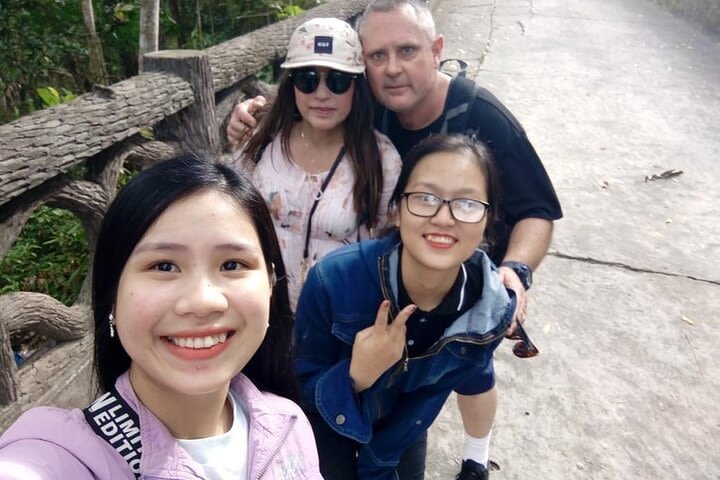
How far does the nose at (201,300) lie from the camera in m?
1.06

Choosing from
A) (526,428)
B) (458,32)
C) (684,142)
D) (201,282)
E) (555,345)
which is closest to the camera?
A: (201,282)

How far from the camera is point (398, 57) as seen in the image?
217 cm

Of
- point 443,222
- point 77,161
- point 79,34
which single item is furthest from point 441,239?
point 79,34

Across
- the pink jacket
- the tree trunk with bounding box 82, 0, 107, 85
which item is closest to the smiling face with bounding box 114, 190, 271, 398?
the pink jacket

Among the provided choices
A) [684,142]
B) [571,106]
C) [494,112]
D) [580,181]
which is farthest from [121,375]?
[571,106]

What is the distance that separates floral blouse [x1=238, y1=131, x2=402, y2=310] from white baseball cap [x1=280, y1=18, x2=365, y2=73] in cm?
28

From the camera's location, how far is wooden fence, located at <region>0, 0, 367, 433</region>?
2041 mm

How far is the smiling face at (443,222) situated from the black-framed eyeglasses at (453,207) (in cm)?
1

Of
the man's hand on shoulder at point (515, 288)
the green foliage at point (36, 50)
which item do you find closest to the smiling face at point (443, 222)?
the man's hand on shoulder at point (515, 288)

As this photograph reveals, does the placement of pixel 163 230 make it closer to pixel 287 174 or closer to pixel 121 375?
pixel 121 375

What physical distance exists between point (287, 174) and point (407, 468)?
46.2 inches

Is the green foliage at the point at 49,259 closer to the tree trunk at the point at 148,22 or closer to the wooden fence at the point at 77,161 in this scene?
the wooden fence at the point at 77,161

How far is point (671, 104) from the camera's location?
687 centimetres

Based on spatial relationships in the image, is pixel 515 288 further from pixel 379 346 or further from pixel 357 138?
pixel 357 138
